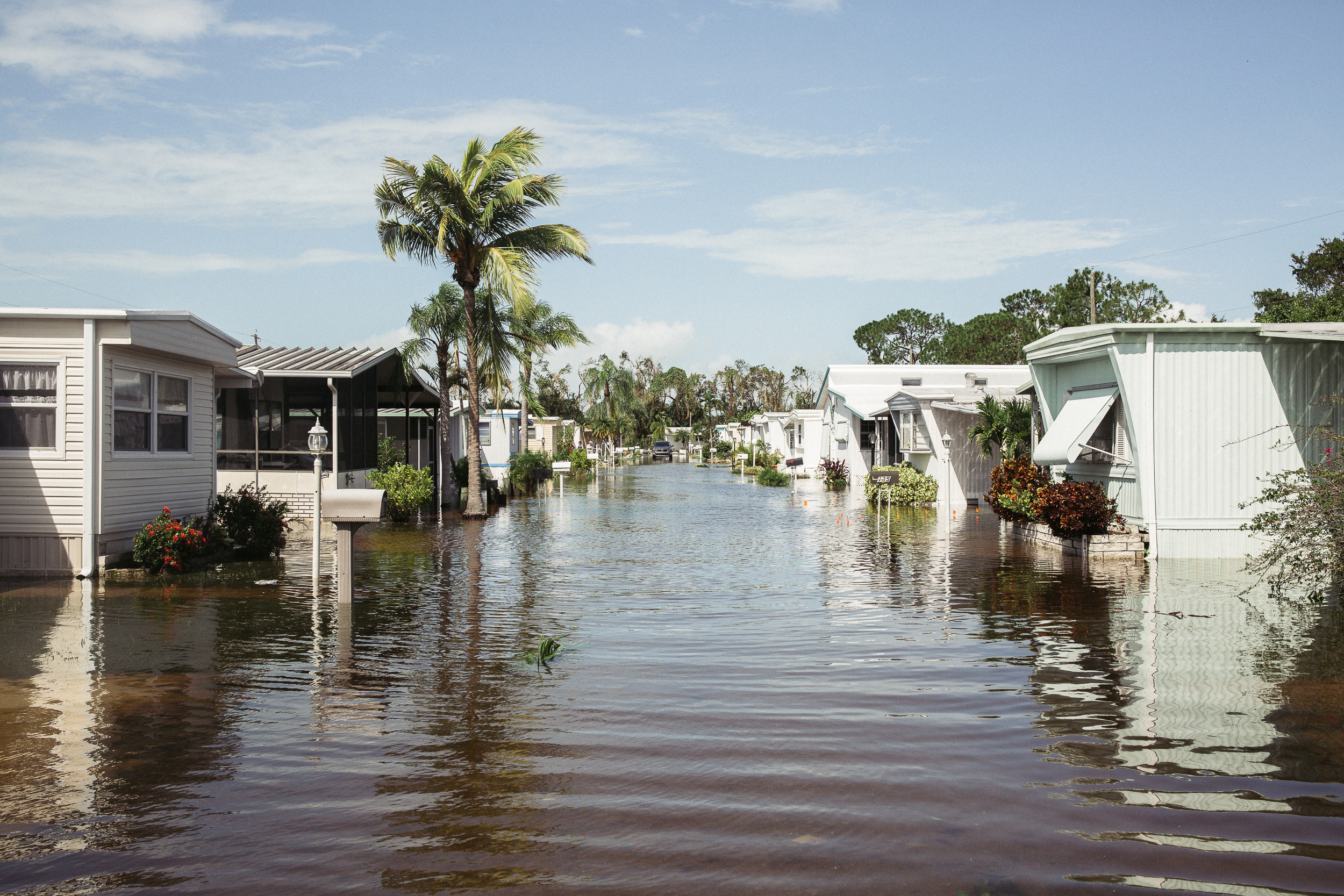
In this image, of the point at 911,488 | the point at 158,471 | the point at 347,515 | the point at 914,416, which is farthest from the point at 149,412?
the point at 914,416

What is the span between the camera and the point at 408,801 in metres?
5.76

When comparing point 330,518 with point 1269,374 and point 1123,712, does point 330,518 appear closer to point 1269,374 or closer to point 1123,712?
point 1123,712

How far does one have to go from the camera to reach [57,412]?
14.1 m

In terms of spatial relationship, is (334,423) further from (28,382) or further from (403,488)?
(28,382)

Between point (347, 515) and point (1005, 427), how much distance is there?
17.8m

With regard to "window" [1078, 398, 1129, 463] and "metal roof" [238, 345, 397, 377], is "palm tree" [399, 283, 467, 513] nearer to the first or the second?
"metal roof" [238, 345, 397, 377]

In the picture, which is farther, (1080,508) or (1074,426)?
(1074,426)

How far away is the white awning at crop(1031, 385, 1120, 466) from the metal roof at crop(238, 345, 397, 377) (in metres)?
14.4

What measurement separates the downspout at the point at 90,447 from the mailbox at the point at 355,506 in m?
4.45

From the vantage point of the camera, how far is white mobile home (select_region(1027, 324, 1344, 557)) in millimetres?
15594

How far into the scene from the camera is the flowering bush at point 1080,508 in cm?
1673

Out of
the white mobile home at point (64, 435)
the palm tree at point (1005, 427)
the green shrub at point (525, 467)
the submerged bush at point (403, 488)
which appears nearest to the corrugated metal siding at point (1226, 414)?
the palm tree at point (1005, 427)

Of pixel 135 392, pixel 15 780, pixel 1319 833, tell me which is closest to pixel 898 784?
pixel 1319 833

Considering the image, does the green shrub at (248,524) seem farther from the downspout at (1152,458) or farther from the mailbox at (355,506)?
the downspout at (1152,458)
